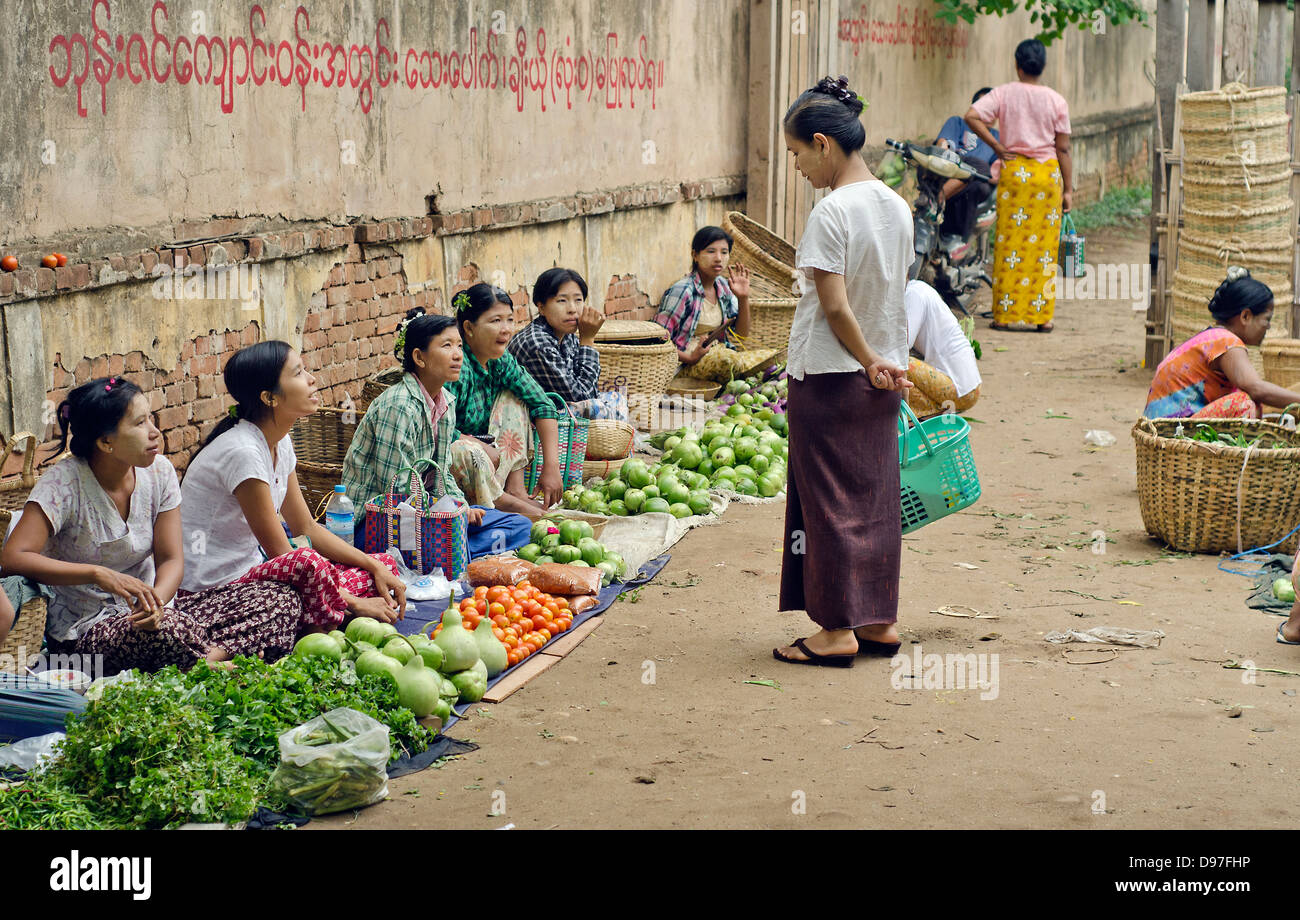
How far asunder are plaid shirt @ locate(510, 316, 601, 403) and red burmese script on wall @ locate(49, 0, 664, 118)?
4.86ft

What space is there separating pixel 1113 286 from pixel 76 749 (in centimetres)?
1431

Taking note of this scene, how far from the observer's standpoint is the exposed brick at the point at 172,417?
20.5ft

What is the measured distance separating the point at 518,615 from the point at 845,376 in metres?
1.57

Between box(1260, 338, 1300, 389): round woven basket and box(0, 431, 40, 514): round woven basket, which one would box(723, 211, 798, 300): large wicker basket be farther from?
box(0, 431, 40, 514): round woven basket

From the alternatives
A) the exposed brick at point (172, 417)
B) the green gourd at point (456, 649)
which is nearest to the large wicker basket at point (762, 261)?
the exposed brick at point (172, 417)

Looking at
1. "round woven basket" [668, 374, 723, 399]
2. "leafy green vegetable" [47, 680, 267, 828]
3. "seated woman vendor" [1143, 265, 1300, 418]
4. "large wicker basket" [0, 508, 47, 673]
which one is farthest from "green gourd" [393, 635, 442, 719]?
"round woven basket" [668, 374, 723, 399]

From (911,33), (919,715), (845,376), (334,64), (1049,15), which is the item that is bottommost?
(919,715)

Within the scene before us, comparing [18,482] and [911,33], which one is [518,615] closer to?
[18,482]

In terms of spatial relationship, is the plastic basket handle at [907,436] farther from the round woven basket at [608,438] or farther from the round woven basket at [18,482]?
the round woven basket at [18,482]

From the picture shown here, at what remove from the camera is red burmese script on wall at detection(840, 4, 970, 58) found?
1384cm

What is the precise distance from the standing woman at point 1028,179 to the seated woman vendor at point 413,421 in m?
7.79

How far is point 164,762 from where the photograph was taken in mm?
3824

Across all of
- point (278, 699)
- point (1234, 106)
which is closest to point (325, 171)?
point (278, 699)

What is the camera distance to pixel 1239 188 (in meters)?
9.88
